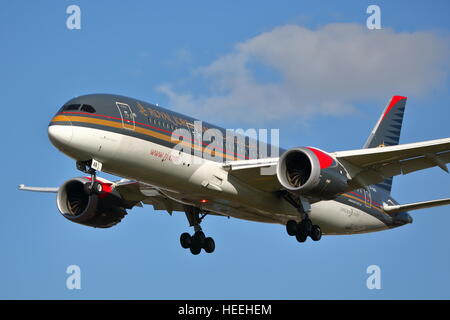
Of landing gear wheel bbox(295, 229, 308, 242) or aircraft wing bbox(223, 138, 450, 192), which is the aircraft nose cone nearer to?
aircraft wing bbox(223, 138, 450, 192)

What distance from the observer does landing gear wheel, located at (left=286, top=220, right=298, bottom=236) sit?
115 ft

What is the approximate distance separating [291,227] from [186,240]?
5.71m

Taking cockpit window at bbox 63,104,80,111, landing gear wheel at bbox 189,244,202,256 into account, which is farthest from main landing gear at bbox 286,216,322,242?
cockpit window at bbox 63,104,80,111

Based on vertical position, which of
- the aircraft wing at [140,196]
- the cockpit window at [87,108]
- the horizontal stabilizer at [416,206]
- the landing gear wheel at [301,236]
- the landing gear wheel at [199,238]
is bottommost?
the landing gear wheel at [301,236]

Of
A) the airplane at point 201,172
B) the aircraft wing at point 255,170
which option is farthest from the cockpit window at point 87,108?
the aircraft wing at point 255,170

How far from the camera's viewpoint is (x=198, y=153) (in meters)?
31.9

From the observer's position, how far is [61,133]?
28766mm

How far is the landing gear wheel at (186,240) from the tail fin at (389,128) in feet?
38.0

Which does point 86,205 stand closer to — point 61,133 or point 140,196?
point 140,196

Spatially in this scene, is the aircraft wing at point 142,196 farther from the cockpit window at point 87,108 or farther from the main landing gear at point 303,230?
the cockpit window at point 87,108

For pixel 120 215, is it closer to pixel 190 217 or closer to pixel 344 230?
pixel 190 217

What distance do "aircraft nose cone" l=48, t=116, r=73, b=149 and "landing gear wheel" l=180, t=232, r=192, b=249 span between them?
10.7m

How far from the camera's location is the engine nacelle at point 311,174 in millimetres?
31438

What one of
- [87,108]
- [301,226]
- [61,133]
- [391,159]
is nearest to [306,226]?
[301,226]
